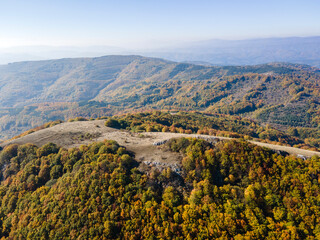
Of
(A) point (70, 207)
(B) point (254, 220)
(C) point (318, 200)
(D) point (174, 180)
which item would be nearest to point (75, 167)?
(A) point (70, 207)

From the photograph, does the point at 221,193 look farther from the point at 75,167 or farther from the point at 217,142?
the point at 75,167

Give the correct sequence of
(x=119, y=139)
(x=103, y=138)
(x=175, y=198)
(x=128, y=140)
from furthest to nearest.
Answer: (x=103, y=138), (x=119, y=139), (x=128, y=140), (x=175, y=198)

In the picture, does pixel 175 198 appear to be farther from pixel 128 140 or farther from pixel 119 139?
pixel 119 139

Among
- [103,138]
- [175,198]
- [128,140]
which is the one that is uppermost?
[128,140]

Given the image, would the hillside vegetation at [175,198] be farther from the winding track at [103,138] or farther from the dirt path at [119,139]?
the winding track at [103,138]

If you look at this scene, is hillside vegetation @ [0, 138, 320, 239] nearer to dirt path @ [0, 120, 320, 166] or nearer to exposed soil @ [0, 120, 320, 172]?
exposed soil @ [0, 120, 320, 172]

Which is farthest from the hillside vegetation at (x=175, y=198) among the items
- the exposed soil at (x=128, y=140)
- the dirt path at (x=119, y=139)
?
the dirt path at (x=119, y=139)

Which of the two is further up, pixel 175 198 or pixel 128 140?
pixel 128 140

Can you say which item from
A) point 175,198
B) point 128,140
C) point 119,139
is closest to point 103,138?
point 119,139

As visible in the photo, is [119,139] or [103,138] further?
[103,138]

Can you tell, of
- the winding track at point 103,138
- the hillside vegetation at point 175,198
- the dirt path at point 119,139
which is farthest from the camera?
the winding track at point 103,138

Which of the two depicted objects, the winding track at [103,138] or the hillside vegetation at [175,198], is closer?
the hillside vegetation at [175,198]

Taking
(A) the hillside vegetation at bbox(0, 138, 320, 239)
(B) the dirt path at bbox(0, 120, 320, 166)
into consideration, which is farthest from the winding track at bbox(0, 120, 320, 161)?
(A) the hillside vegetation at bbox(0, 138, 320, 239)
